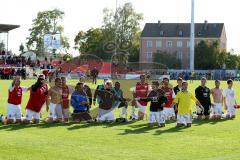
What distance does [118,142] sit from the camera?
539 inches

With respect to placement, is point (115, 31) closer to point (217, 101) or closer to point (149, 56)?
point (149, 56)

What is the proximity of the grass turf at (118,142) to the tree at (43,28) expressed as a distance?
96.8 meters

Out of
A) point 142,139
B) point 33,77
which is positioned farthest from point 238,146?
point 33,77

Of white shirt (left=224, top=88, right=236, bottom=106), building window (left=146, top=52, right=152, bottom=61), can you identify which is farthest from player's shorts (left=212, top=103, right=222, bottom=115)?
building window (left=146, top=52, right=152, bottom=61)

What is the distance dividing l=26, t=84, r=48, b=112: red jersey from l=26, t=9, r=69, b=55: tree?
9491 cm

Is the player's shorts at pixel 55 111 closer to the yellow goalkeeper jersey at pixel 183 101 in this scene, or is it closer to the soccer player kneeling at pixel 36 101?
the soccer player kneeling at pixel 36 101

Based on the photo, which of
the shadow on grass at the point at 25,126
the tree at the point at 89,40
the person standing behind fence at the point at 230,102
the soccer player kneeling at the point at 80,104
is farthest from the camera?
the tree at the point at 89,40

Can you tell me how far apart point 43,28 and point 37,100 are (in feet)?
323

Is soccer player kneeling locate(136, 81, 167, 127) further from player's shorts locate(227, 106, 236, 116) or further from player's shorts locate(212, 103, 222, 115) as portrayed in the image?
player's shorts locate(227, 106, 236, 116)

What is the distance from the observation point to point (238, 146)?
13.3 meters

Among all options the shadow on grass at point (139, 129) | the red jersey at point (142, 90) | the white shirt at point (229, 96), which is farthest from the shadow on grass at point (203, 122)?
the red jersey at point (142, 90)

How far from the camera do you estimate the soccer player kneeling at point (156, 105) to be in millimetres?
17562

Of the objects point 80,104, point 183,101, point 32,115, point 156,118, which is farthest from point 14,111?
point 183,101

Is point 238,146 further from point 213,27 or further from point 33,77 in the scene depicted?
point 213,27
